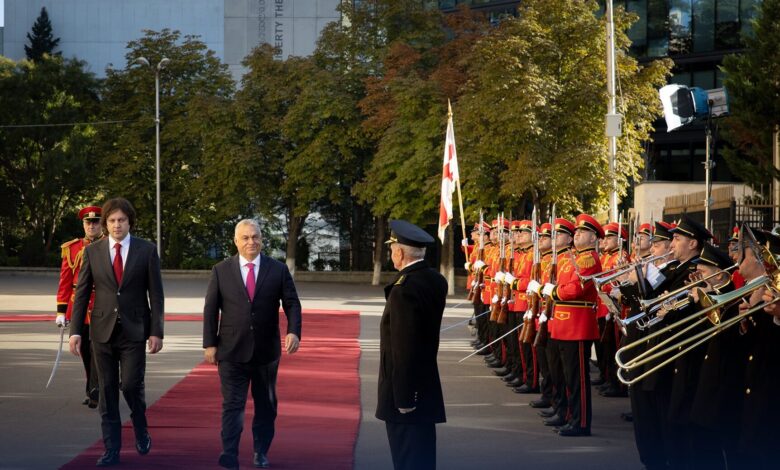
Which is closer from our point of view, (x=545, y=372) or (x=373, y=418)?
(x=373, y=418)

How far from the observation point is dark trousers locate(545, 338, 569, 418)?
11398mm

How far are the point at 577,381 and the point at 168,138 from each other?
43.5 m

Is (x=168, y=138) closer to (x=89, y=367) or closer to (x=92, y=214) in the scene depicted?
(x=92, y=214)

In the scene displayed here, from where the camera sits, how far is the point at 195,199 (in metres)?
53.8

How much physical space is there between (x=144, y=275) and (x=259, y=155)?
38657 mm

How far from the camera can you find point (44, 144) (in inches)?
2304

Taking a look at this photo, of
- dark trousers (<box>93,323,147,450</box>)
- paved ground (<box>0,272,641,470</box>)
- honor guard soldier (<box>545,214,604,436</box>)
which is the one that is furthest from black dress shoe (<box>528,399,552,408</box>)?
dark trousers (<box>93,323,147,450</box>)

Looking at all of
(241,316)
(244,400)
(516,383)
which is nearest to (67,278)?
(241,316)

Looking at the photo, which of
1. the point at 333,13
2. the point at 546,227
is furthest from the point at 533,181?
the point at 333,13

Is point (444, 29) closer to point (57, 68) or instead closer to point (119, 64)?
point (57, 68)

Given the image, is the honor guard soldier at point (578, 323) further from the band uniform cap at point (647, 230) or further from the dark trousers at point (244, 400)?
the dark trousers at point (244, 400)

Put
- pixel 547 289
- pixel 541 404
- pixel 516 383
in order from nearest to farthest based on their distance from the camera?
pixel 547 289 < pixel 541 404 < pixel 516 383

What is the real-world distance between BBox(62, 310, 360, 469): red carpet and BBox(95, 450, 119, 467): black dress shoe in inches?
3.0

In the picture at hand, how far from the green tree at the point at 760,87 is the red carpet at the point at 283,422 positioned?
15.9 metres
